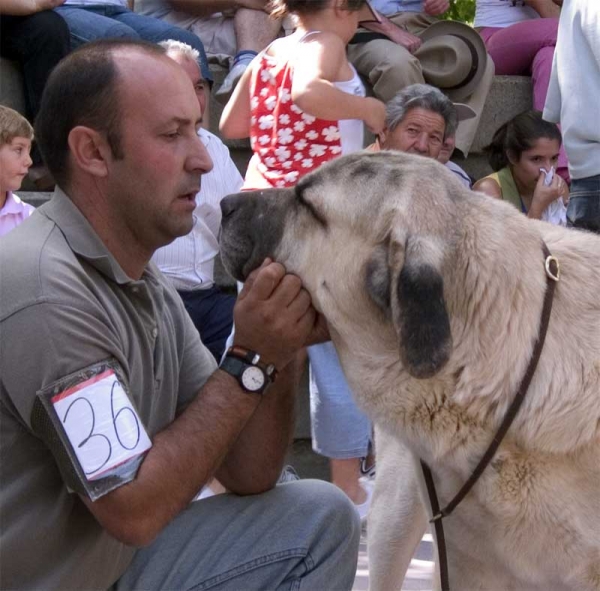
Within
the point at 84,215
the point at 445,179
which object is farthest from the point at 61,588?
the point at 445,179

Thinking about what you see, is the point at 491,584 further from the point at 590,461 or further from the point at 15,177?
the point at 15,177

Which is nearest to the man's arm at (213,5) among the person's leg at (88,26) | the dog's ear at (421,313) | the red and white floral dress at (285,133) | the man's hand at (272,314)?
the person's leg at (88,26)

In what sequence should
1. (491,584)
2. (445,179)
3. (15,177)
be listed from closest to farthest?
(445,179) < (491,584) < (15,177)

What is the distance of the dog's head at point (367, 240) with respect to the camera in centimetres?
227

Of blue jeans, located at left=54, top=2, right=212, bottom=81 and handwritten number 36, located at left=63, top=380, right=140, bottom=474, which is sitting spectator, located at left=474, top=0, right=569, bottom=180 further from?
handwritten number 36, located at left=63, top=380, right=140, bottom=474

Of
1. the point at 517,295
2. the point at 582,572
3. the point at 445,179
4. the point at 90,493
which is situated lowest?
the point at 582,572

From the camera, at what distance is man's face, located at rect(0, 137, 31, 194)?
15.2 ft

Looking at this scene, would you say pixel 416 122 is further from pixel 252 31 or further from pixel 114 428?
pixel 114 428

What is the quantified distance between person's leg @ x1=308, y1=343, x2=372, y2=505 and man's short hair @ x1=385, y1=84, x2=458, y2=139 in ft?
4.17

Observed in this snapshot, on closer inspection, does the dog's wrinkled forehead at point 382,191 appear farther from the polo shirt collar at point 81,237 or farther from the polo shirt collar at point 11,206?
the polo shirt collar at point 11,206

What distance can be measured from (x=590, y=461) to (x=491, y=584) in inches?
21.5

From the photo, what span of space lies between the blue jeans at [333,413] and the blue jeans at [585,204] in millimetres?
1345

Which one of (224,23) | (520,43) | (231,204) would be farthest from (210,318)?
(520,43)

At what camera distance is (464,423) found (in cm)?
242
